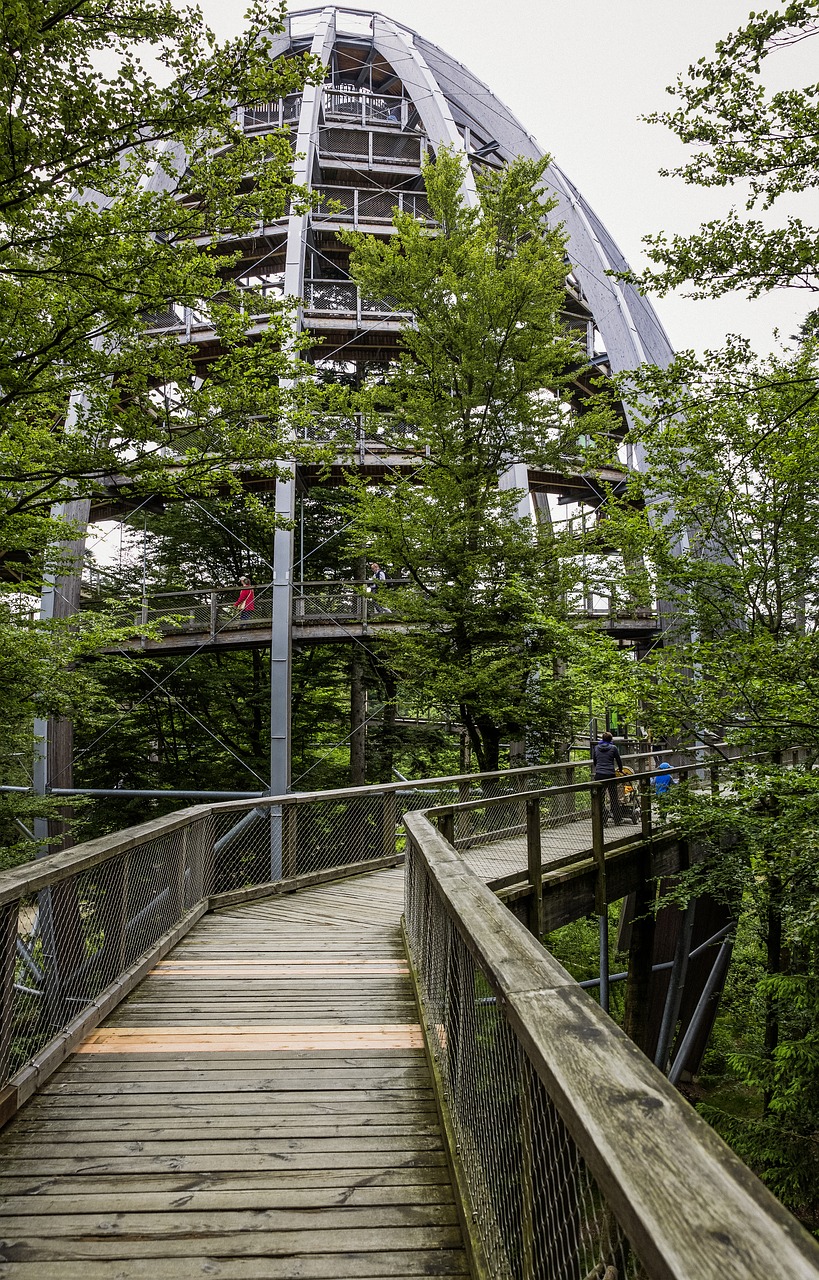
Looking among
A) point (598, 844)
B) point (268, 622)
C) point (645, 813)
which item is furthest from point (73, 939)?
point (268, 622)

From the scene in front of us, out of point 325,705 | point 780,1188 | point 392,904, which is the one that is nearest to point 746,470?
point 392,904

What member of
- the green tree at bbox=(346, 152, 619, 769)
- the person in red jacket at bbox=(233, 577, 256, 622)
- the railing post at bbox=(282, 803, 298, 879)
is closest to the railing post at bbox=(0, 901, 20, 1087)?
the railing post at bbox=(282, 803, 298, 879)

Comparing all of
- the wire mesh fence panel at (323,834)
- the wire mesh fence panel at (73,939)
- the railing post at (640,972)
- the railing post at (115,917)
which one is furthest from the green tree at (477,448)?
the railing post at (115,917)

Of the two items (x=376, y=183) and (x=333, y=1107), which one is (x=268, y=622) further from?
(x=376, y=183)

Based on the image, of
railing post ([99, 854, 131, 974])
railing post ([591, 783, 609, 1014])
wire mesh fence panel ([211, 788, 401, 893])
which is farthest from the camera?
railing post ([591, 783, 609, 1014])

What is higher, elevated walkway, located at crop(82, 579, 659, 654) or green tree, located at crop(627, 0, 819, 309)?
green tree, located at crop(627, 0, 819, 309)

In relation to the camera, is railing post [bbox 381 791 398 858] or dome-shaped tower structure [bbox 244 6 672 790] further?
dome-shaped tower structure [bbox 244 6 672 790]

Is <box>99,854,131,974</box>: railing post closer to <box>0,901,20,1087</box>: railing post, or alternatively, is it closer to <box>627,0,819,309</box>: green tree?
<box>0,901,20,1087</box>: railing post

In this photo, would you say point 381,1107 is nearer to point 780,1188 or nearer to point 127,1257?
point 127,1257

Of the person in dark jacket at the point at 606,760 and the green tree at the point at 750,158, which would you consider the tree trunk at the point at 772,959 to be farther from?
the green tree at the point at 750,158

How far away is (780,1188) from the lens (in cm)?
664

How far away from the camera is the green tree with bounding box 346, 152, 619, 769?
10922mm

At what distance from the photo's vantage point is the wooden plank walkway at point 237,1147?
2.17m

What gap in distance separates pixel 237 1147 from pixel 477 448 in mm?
10563
